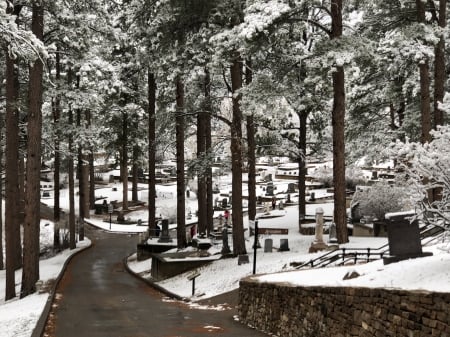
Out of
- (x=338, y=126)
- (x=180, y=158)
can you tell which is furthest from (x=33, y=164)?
(x=338, y=126)

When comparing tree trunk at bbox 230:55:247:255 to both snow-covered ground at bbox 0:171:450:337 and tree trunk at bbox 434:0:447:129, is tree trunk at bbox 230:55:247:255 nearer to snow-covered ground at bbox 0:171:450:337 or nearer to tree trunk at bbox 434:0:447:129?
snow-covered ground at bbox 0:171:450:337

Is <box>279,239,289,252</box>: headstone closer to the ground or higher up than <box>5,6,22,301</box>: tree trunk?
closer to the ground

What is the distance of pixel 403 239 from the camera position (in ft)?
28.1

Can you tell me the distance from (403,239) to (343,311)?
1491 mm

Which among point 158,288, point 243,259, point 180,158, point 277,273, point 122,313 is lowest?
point 158,288

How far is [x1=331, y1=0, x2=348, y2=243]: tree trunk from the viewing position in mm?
15641

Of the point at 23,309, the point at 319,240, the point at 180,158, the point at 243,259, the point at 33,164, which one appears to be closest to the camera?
the point at 23,309

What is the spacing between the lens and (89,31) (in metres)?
17.7

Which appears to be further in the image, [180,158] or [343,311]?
[180,158]

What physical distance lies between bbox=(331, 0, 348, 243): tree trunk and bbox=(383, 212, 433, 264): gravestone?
7.57 metres

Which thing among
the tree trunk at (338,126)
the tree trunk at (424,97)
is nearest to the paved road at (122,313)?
the tree trunk at (338,126)

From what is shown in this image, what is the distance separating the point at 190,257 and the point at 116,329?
10.1m

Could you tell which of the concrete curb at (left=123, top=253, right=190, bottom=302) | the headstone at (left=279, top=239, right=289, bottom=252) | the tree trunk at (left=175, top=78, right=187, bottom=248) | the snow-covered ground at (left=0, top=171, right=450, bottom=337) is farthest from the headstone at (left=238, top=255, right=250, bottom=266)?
the tree trunk at (left=175, top=78, right=187, bottom=248)

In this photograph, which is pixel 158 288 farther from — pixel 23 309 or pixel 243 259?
pixel 23 309
